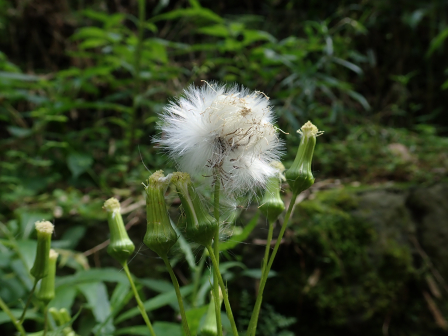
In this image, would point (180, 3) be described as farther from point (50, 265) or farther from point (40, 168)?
point (50, 265)

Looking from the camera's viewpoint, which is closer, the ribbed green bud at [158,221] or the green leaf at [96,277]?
the ribbed green bud at [158,221]

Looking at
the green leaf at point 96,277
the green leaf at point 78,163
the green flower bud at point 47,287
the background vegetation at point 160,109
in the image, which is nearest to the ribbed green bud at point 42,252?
the green flower bud at point 47,287

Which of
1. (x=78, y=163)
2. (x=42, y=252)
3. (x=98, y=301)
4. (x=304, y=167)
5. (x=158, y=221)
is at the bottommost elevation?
(x=98, y=301)

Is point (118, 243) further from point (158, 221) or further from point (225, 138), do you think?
point (225, 138)

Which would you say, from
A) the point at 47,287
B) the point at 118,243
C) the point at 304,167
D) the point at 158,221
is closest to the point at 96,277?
the point at 47,287

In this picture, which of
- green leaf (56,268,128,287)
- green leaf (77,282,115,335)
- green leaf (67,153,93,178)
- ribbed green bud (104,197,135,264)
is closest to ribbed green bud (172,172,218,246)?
ribbed green bud (104,197,135,264)

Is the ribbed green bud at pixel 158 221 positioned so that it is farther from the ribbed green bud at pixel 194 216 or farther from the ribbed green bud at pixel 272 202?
the ribbed green bud at pixel 272 202

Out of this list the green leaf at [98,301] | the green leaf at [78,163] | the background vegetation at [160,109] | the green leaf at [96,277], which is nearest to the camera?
the green leaf at [98,301]
